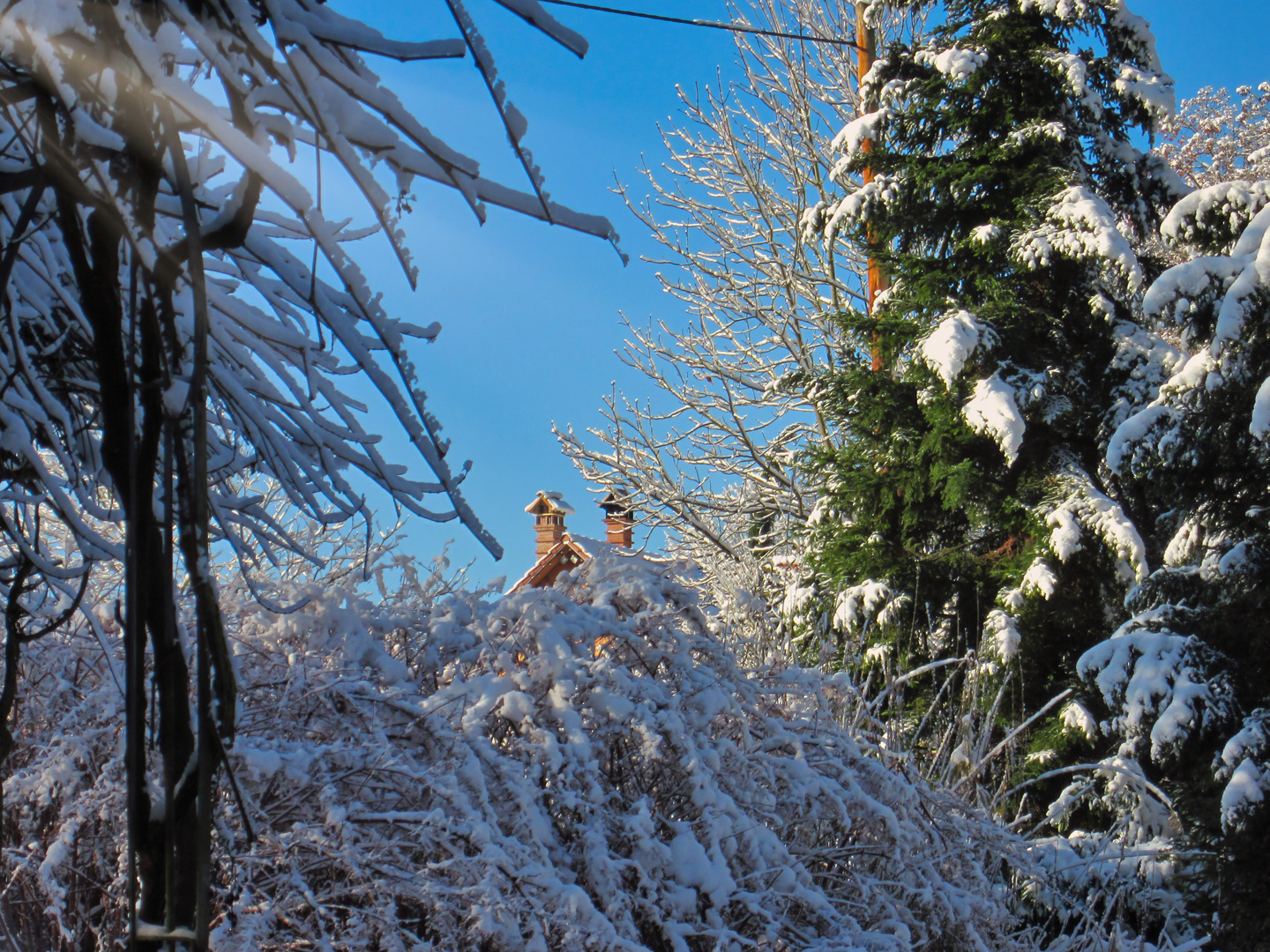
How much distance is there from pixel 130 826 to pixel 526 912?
829mm

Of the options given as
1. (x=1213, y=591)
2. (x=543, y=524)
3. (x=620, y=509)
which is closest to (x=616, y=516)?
(x=620, y=509)

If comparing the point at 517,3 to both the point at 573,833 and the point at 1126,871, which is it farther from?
the point at 1126,871

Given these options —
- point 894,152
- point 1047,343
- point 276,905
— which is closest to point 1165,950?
point 276,905

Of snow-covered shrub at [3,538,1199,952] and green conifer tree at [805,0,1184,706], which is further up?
green conifer tree at [805,0,1184,706]

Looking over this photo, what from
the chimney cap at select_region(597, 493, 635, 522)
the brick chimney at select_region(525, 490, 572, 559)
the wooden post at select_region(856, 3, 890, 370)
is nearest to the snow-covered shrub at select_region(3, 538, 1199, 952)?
the wooden post at select_region(856, 3, 890, 370)

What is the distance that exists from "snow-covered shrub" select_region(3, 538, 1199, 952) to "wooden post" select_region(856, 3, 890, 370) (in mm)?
5875

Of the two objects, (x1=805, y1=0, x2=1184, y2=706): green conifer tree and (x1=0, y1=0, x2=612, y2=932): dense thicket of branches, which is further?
(x1=805, y1=0, x2=1184, y2=706): green conifer tree

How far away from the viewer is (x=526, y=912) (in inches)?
54.5

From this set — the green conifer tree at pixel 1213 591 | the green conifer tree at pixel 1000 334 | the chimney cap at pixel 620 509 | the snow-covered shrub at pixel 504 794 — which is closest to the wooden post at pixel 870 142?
the green conifer tree at pixel 1000 334

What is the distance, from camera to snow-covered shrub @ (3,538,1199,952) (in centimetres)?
136

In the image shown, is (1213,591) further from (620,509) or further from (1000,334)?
(620,509)

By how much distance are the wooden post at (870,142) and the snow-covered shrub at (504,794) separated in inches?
231

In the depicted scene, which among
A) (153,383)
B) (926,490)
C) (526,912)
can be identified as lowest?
(526,912)

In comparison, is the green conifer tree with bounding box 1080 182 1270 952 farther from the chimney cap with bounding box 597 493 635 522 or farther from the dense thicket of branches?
the chimney cap with bounding box 597 493 635 522
